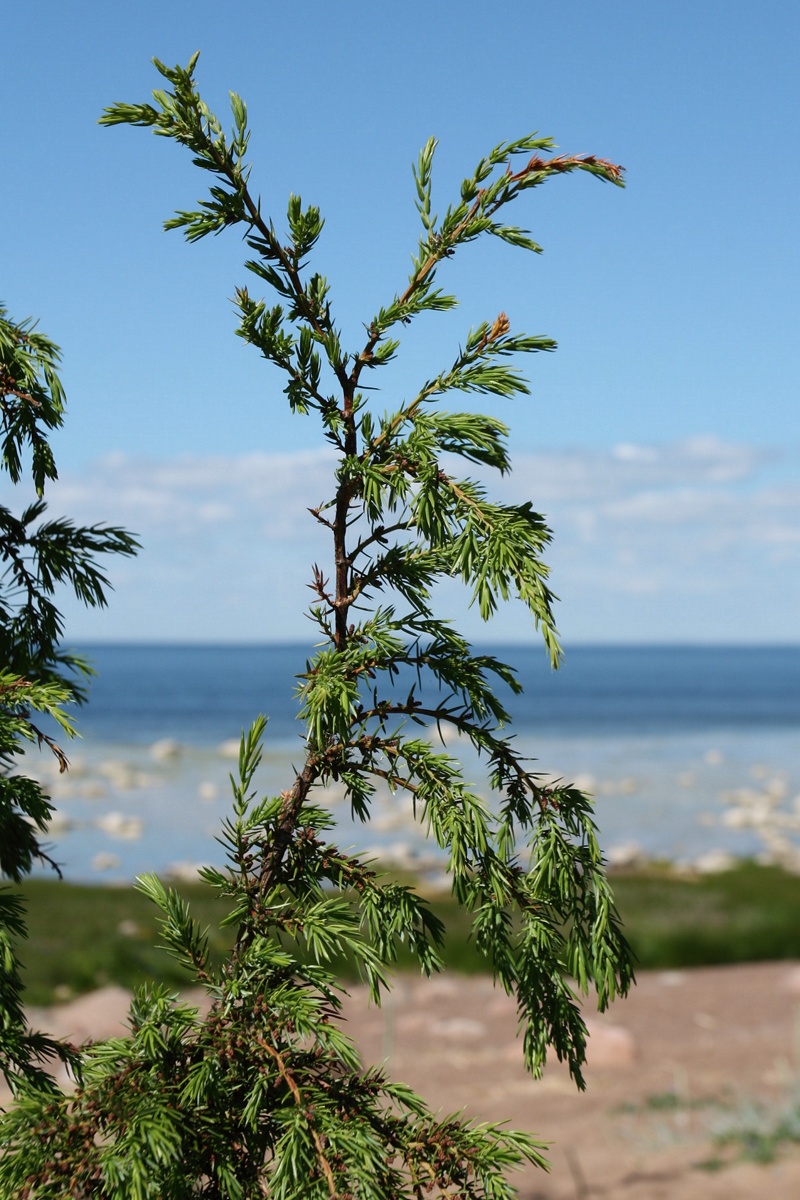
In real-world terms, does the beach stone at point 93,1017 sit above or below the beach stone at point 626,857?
above

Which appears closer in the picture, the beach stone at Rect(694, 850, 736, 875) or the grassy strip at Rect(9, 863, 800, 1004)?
the grassy strip at Rect(9, 863, 800, 1004)

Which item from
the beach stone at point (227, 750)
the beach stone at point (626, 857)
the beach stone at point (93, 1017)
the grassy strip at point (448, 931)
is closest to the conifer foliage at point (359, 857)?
the beach stone at point (93, 1017)

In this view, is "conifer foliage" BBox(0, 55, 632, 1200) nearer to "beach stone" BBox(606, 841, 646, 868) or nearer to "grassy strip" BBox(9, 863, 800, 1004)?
"grassy strip" BBox(9, 863, 800, 1004)

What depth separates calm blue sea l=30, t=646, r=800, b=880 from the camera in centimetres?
3161

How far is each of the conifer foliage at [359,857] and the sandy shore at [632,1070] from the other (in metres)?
4.27

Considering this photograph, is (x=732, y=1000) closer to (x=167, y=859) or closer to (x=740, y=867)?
(x=740, y=867)

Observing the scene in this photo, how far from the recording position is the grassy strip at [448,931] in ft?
40.7

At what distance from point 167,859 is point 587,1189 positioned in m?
23.7

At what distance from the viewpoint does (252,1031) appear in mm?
2207

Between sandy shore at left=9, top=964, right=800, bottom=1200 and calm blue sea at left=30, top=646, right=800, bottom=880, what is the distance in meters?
2.64

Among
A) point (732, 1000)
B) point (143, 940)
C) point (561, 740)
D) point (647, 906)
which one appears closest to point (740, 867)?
point (647, 906)

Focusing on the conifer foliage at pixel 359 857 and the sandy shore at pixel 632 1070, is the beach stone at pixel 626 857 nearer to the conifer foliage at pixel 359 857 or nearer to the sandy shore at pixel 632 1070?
the sandy shore at pixel 632 1070

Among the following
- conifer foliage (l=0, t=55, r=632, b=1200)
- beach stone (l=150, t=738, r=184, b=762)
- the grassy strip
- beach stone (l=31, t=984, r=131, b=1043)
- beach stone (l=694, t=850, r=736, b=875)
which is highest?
conifer foliage (l=0, t=55, r=632, b=1200)

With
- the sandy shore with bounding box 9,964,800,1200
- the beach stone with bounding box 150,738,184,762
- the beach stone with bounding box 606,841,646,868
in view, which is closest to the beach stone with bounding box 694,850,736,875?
the beach stone with bounding box 606,841,646,868
